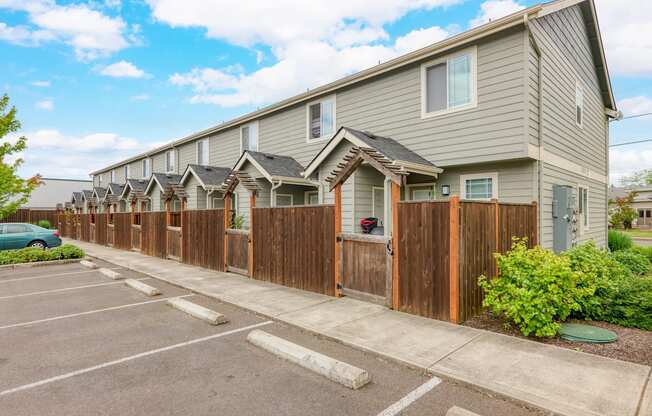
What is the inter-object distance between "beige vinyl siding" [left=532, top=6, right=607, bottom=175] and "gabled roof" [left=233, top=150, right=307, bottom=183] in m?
7.78

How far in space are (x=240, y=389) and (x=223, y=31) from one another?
14.2 meters

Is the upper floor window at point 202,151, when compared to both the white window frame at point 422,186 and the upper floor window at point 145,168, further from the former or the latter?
the white window frame at point 422,186

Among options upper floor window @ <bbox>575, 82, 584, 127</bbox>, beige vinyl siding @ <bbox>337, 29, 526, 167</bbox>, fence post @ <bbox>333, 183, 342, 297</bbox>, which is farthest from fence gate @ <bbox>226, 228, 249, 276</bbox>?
upper floor window @ <bbox>575, 82, 584, 127</bbox>

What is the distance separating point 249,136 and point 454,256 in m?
13.3

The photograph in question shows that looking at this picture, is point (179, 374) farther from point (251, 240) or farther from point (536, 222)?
point (536, 222)

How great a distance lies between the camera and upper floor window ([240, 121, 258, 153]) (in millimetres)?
16278

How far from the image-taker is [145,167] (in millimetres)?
25859

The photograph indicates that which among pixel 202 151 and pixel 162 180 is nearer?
pixel 162 180

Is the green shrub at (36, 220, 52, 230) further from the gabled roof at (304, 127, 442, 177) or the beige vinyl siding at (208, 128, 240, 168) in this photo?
the gabled roof at (304, 127, 442, 177)

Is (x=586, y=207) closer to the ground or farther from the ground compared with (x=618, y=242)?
farther from the ground

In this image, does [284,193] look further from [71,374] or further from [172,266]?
[71,374]

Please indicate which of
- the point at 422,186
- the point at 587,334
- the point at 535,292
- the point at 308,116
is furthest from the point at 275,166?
the point at 587,334

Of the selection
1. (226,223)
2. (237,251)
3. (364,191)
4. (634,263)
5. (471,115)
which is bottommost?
(634,263)

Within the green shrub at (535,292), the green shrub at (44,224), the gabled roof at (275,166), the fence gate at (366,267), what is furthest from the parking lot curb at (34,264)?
the green shrub at (44,224)
